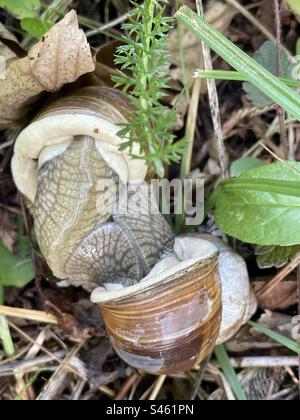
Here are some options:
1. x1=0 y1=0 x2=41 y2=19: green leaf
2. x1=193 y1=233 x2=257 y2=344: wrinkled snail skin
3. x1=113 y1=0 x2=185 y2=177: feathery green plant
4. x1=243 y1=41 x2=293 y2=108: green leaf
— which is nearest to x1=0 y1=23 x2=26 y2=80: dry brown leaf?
x1=0 y1=0 x2=41 y2=19: green leaf

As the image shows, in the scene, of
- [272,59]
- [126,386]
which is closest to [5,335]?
[126,386]

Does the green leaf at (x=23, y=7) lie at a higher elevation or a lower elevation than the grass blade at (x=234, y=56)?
higher

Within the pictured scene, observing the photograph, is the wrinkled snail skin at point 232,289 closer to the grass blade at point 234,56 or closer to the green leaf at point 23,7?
the grass blade at point 234,56

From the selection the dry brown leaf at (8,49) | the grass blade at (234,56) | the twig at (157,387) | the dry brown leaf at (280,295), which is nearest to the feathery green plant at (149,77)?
the grass blade at (234,56)

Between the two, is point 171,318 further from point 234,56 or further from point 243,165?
point 234,56

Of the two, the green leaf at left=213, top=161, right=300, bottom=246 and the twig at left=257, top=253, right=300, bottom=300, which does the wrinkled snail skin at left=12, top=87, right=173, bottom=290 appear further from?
the twig at left=257, top=253, right=300, bottom=300
